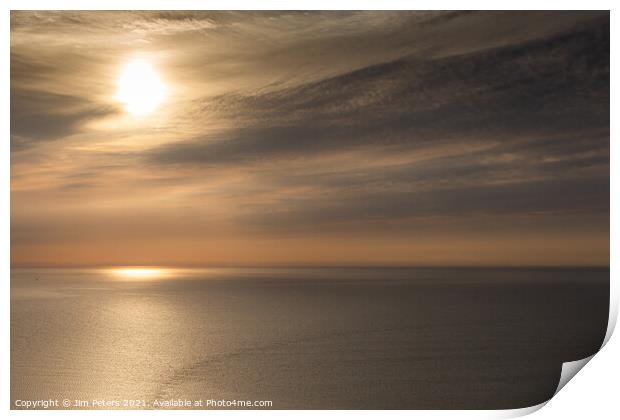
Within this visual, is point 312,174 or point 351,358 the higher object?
point 312,174

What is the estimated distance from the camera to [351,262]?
284 centimetres

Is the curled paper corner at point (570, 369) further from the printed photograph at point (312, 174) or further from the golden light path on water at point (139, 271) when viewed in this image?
the golden light path on water at point (139, 271)

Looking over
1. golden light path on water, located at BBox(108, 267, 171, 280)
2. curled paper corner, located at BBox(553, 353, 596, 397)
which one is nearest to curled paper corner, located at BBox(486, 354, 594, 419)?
curled paper corner, located at BBox(553, 353, 596, 397)

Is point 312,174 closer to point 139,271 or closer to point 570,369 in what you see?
point 139,271

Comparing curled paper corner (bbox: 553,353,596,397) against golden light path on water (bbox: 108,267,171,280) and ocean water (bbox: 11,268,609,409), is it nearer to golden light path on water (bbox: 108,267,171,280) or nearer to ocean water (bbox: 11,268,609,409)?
ocean water (bbox: 11,268,609,409)

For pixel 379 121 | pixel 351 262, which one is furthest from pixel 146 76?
pixel 351 262

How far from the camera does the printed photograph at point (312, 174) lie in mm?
2385

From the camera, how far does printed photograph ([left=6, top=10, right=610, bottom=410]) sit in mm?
2385

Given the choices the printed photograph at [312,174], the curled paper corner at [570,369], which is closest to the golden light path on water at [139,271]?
the printed photograph at [312,174]

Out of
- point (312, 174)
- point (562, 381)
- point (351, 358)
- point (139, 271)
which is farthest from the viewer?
point (351, 358)

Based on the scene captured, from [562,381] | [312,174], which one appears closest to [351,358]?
[312,174]

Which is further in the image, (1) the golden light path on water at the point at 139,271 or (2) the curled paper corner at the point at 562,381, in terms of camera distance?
(1) the golden light path on water at the point at 139,271

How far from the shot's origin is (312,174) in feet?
9.11
